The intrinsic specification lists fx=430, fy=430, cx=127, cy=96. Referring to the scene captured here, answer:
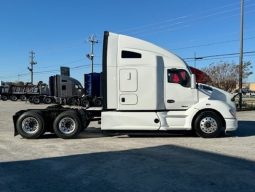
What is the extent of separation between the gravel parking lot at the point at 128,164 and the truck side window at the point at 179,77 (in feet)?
6.21

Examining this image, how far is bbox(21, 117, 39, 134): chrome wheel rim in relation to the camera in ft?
47.4

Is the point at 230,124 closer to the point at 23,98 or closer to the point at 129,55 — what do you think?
the point at 129,55

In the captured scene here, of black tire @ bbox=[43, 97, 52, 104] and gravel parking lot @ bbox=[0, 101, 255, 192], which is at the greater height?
black tire @ bbox=[43, 97, 52, 104]

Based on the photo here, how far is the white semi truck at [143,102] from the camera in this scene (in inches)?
561

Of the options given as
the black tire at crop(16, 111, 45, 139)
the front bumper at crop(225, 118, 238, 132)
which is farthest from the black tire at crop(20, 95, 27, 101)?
the front bumper at crop(225, 118, 238, 132)

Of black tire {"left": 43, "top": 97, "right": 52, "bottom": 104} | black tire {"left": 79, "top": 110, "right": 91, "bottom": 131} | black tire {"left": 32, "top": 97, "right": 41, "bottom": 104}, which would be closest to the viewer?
black tire {"left": 79, "top": 110, "right": 91, "bottom": 131}

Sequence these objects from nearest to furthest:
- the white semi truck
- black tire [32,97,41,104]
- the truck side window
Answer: the white semi truck < the truck side window < black tire [32,97,41,104]

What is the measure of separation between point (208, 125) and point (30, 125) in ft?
19.6

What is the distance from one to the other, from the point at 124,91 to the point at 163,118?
1.58 m

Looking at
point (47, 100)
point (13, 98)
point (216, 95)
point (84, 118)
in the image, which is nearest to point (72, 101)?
point (47, 100)

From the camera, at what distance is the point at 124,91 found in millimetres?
14359

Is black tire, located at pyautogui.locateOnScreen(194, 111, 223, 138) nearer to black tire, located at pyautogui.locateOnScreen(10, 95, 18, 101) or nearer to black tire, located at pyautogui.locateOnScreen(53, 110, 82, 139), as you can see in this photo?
black tire, located at pyautogui.locateOnScreen(53, 110, 82, 139)

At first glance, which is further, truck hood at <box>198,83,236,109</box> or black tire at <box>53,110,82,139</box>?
truck hood at <box>198,83,236,109</box>

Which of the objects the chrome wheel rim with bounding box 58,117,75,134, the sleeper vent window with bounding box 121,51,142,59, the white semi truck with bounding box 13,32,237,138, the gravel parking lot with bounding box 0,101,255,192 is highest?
the sleeper vent window with bounding box 121,51,142,59
